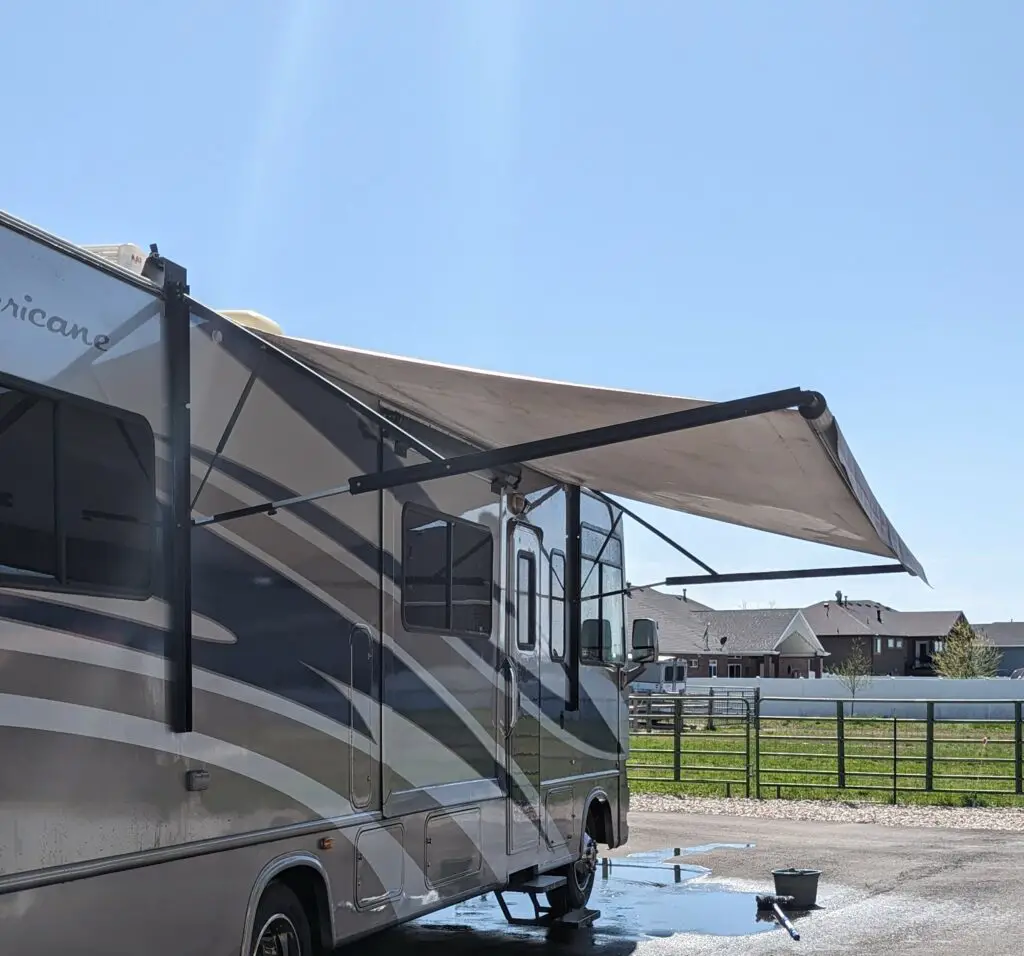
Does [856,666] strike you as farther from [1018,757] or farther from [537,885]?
[537,885]

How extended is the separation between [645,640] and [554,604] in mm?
1410

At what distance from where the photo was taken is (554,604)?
347 inches

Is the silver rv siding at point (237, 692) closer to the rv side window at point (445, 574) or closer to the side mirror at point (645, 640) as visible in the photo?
the rv side window at point (445, 574)

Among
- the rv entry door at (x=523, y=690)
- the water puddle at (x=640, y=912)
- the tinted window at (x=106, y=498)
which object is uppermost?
the tinted window at (x=106, y=498)

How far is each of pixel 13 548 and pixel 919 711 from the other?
123 feet

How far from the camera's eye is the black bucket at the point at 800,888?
9.37m

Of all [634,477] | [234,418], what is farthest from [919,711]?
[234,418]

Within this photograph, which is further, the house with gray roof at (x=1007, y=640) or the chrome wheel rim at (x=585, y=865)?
the house with gray roof at (x=1007, y=640)

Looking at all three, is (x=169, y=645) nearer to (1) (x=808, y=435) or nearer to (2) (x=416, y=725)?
(2) (x=416, y=725)

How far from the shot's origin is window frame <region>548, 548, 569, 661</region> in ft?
28.5

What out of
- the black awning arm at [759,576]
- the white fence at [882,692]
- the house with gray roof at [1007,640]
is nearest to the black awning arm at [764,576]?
the black awning arm at [759,576]

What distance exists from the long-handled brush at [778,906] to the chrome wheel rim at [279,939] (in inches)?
168

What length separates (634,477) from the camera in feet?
25.5

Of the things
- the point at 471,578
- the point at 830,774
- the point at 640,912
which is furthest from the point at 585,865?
the point at 830,774
